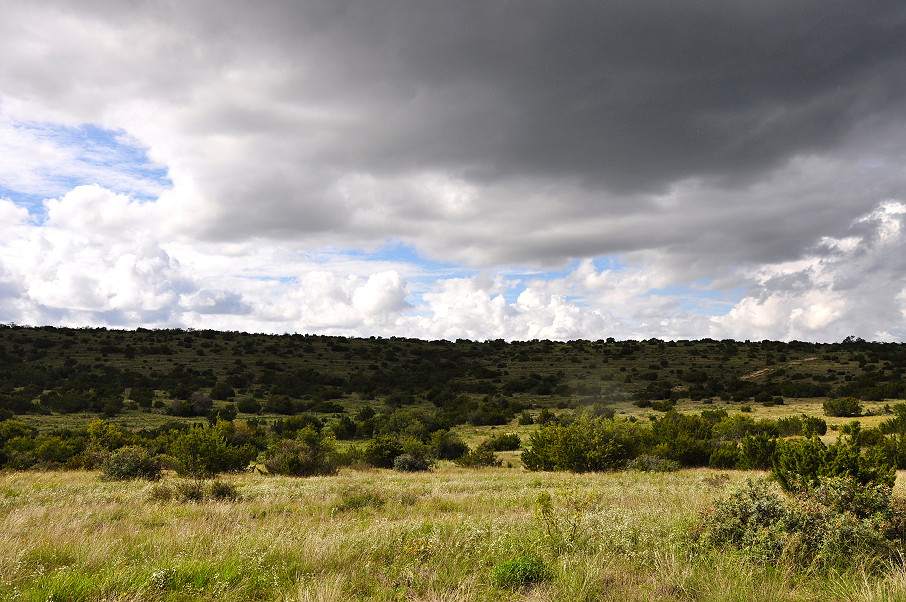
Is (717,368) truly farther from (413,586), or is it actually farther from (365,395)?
(413,586)

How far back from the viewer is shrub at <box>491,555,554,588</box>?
5867 millimetres

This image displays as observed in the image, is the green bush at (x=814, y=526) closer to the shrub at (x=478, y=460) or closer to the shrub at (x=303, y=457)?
the shrub at (x=303, y=457)

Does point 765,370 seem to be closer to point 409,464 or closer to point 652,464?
point 652,464

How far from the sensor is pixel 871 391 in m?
42.0

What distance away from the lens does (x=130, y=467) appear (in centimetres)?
1889

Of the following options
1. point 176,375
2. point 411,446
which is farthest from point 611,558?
point 176,375

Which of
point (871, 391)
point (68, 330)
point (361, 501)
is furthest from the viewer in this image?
point (68, 330)

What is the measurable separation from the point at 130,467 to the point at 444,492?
509 inches

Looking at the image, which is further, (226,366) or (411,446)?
(226,366)

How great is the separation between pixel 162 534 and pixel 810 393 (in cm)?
5662

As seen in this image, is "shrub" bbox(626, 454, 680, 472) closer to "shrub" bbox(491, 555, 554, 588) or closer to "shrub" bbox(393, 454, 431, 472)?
"shrub" bbox(393, 454, 431, 472)

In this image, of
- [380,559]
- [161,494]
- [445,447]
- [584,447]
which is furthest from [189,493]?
[445,447]

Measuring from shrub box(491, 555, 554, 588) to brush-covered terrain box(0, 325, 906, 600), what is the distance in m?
0.03

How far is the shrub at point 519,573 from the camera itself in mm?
5867
